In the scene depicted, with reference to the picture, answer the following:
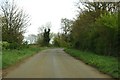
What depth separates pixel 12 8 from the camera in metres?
59.7

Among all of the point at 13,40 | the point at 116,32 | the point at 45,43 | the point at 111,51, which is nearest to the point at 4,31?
the point at 13,40

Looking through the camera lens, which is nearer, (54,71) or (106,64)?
(54,71)

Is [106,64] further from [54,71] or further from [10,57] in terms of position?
[10,57]

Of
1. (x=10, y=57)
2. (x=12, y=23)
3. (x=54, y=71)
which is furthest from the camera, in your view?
(x=12, y=23)

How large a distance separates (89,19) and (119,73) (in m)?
31.7

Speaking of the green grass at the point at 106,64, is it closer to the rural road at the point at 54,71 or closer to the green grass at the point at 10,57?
the rural road at the point at 54,71

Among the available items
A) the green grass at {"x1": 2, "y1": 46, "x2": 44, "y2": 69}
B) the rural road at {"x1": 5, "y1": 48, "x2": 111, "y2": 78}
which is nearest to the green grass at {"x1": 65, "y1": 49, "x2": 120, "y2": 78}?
the rural road at {"x1": 5, "y1": 48, "x2": 111, "y2": 78}

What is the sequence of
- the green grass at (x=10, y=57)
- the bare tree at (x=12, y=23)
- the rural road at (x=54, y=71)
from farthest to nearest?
the bare tree at (x=12, y=23) → the green grass at (x=10, y=57) → the rural road at (x=54, y=71)

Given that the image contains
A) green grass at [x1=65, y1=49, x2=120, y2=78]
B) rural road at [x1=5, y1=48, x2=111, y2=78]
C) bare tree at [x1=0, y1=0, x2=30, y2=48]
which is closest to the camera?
rural road at [x1=5, y1=48, x2=111, y2=78]

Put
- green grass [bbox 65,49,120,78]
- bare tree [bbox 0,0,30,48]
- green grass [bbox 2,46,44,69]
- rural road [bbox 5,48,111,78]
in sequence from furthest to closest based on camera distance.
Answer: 1. bare tree [bbox 0,0,30,48]
2. green grass [bbox 2,46,44,69]
3. green grass [bbox 65,49,120,78]
4. rural road [bbox 5,48,111,78]

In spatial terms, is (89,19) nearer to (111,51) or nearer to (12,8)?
(111,51)

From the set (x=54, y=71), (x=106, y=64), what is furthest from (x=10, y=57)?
(x=54, y=71)

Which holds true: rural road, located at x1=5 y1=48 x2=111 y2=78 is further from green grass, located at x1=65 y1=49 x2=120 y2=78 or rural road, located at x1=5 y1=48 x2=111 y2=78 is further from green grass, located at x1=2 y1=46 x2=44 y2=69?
green grass, located at x1=2 y1=46 x2=44 y2=69

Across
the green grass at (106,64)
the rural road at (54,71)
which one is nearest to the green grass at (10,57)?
the rural road at (54,71)
